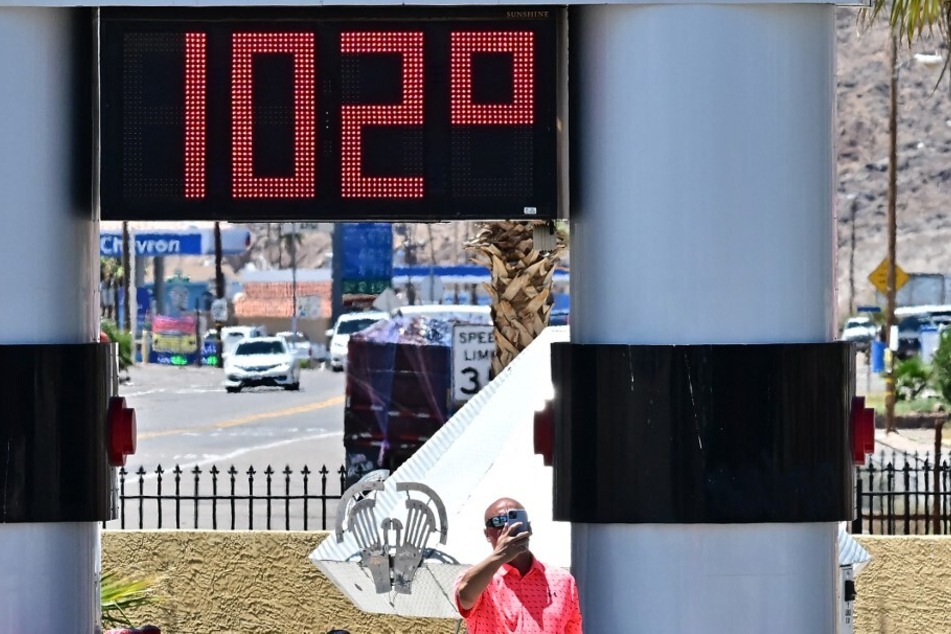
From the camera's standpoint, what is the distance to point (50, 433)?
639cm

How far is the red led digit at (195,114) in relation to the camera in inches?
249

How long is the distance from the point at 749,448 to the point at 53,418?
2328 mm

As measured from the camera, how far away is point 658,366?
627 cm

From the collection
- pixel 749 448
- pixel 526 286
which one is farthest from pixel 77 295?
pixel 526 286

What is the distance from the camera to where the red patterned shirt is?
6086 millimetres

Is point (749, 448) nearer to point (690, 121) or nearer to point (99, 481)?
point (690, 121)

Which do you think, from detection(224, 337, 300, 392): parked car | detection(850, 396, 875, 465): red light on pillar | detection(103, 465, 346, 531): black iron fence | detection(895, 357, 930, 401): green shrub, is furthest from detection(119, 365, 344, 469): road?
detection(850, 396, 875, 465): red light on pillar

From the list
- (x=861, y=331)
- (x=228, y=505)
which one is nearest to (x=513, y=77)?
(x=228, y=505)

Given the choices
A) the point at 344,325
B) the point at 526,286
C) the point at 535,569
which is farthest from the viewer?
the point at 344,325

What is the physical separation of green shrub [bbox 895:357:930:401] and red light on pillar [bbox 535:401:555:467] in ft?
112

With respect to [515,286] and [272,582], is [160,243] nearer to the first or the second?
[515,286]

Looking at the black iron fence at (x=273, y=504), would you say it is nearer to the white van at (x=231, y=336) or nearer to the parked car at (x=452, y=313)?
the parked car at (x=452, y=313)

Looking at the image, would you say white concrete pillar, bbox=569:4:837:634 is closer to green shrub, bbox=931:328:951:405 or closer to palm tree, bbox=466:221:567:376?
palm tree, bbox=466:221:567:376

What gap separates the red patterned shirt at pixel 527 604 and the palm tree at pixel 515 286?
11810mm
